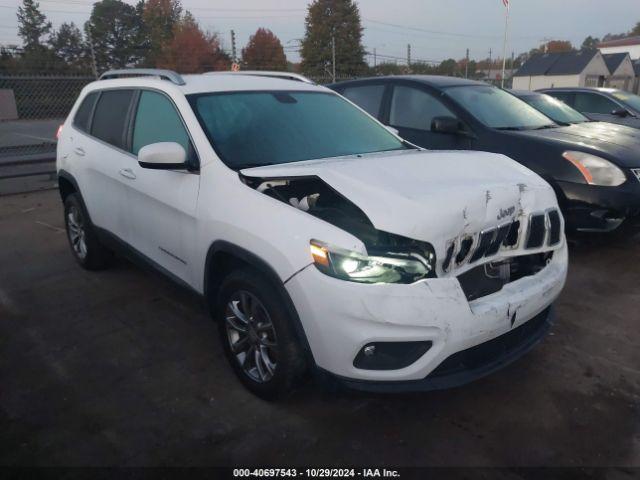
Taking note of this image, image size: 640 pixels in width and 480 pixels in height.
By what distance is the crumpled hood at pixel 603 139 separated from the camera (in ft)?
15.4

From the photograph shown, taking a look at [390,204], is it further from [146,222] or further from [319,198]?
[146,222]

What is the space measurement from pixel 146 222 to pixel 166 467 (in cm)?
172

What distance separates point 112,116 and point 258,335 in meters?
2.43

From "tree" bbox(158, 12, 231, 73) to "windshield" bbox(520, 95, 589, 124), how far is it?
40.8 metres

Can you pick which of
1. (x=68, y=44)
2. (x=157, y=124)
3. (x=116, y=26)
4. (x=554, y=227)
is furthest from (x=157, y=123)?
(x=116, y=26)

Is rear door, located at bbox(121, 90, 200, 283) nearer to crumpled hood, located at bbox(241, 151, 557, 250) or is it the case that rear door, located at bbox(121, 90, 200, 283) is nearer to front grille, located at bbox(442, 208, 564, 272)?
crumpled hood, located at bbox(241, 151, 557, 250)

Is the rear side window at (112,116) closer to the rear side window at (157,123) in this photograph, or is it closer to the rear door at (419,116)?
the rear side window at (157,123)

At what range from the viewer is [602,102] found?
401 inches

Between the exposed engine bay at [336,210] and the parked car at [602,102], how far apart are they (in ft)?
28.4

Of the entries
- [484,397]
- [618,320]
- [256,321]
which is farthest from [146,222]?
[618,320]

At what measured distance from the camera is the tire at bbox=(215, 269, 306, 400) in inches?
98.8

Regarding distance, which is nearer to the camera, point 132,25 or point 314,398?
point 314,398

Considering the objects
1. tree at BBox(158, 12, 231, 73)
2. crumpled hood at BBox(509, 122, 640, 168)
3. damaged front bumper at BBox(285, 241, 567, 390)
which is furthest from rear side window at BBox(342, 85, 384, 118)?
tree at BBox(158, 12, 231, 73)

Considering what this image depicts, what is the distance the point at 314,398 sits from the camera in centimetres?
287
